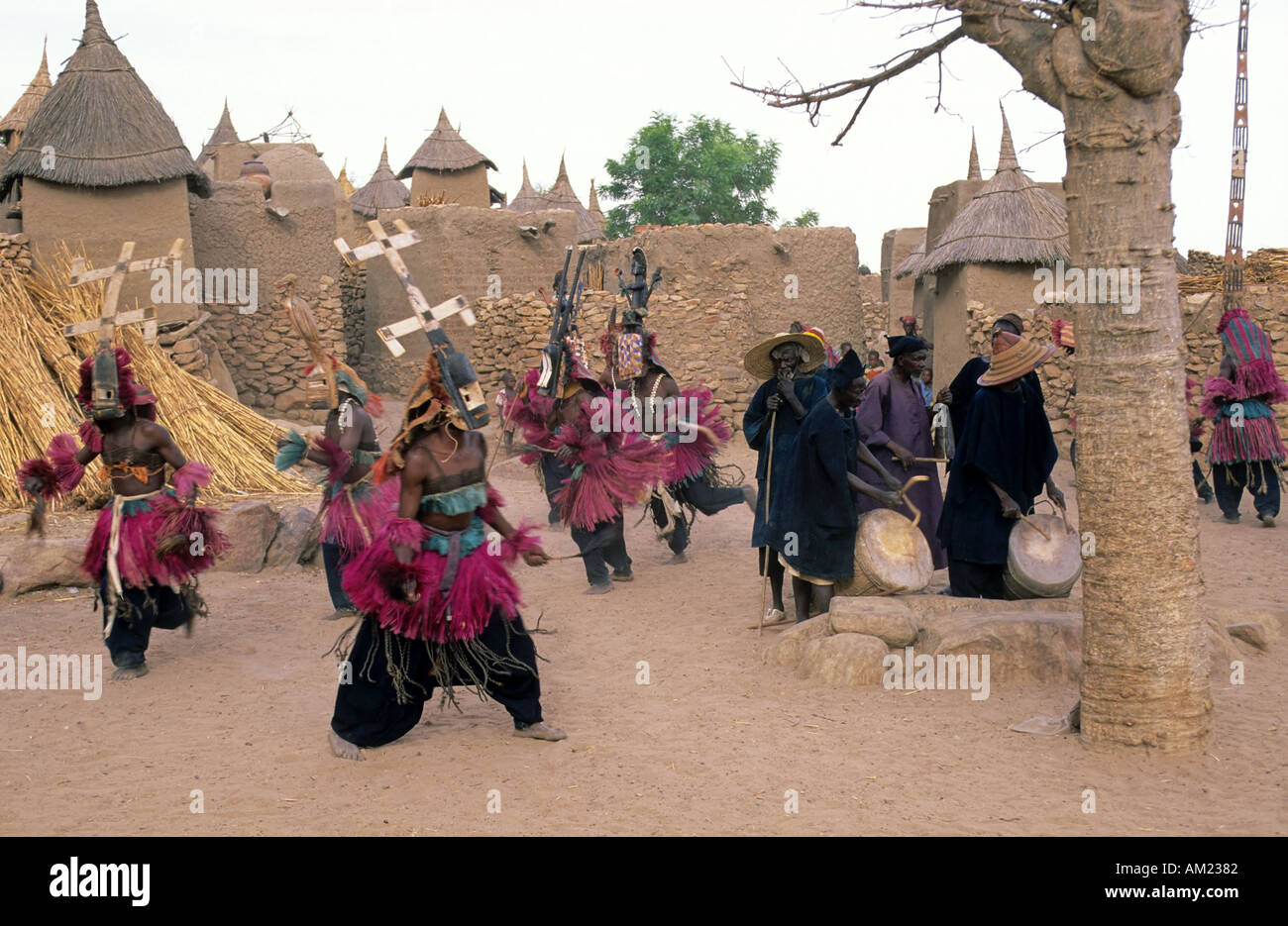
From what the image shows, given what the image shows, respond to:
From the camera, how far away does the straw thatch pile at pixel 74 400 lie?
11.1 metres

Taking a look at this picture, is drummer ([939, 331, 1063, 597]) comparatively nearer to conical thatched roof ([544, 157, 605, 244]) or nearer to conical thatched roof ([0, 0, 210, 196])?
conical thatched roof ([0, 0, 210, 196])

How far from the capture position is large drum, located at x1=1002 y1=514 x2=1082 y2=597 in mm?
6629

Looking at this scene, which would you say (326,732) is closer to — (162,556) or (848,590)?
(162,556)

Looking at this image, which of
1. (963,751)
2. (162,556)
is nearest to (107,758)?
(162,556)

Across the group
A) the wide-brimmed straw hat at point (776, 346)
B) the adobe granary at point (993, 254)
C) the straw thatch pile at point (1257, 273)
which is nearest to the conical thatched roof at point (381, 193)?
the adobe granary at point (993, 254)

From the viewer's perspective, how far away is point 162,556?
21.9 ft

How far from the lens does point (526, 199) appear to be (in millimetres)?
31016

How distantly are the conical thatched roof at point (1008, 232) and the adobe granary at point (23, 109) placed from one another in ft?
53.3

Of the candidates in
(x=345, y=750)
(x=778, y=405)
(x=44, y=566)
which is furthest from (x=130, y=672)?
(x=778, y=405)

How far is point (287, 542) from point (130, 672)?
10.4ft

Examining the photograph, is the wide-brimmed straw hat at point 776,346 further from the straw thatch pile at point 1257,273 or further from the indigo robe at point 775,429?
the straw thatch pile at point 1257,273

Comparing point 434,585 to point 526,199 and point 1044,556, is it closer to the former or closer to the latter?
point 1044,556

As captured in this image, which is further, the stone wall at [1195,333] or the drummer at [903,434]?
the stone wall at [1195,333]

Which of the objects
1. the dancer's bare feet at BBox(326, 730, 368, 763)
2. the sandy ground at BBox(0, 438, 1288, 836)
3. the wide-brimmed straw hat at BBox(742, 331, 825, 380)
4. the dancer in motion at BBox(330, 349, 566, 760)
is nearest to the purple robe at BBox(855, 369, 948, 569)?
the wide-brimmed straw hat at BBox(742, 331, 825, 380)
